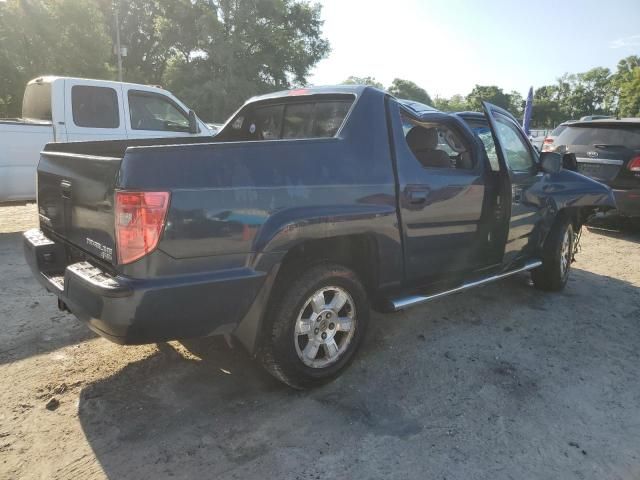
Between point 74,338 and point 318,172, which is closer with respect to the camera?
point 318,172

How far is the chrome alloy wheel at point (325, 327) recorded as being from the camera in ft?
9.59

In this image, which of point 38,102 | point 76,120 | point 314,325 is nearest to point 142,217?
point 314,325

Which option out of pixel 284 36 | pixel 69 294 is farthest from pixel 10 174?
pixel 284 36

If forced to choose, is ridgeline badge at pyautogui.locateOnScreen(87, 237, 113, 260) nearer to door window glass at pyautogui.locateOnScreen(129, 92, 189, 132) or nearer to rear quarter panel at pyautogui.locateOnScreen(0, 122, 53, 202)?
rear quarter panel at pyautogui.locateOnScreen(0, 122, 53, 202)

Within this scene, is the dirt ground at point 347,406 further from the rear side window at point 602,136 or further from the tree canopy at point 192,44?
the tree canopy at point 192,44

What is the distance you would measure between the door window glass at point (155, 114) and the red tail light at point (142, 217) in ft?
19.6

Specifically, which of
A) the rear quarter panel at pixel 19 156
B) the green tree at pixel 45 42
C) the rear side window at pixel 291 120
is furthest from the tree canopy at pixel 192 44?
the rear side window at pixel 291 120

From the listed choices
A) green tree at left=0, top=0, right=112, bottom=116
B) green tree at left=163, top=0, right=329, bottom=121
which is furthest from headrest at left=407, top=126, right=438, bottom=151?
green tree at left=163, top=0, right=329, bottom=121

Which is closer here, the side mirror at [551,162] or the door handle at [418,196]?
the door handle at [418,196]

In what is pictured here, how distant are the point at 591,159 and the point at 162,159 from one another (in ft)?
24.8

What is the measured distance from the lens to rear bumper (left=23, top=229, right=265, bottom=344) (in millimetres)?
2291

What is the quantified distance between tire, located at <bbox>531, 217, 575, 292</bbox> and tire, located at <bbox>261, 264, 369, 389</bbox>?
257cm

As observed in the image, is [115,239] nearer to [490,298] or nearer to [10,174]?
[490,298]

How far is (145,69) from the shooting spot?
43219mm
